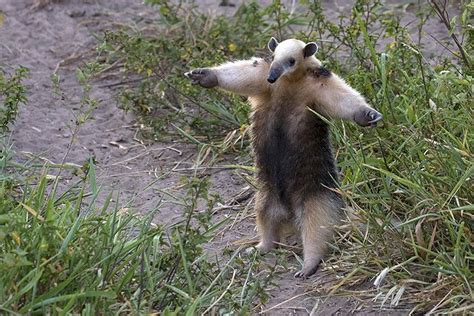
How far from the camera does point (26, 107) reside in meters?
7.61

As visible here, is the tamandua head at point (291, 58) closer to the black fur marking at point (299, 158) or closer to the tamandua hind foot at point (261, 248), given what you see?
the black fur marking at point (299, 158)

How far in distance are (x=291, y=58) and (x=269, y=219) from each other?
2.83 ft

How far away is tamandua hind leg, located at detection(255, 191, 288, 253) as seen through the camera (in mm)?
5578

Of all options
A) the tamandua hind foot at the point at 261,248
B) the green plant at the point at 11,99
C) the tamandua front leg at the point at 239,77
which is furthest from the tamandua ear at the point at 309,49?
the green plant at the point at 11,99

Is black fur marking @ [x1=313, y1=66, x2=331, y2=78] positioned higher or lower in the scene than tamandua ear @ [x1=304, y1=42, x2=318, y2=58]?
lower

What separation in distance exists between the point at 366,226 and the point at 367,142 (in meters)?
0.79

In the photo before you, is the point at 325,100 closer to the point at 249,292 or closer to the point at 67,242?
the point at 249,292

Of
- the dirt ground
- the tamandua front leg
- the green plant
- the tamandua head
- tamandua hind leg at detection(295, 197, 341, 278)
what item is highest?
the tamandua head

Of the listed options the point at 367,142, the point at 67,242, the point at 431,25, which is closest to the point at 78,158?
the point at 367,142

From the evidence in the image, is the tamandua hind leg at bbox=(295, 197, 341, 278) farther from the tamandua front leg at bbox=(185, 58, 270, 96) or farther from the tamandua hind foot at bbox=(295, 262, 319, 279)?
the tamandua front leg at bbox=(185, 58, 270, 96)

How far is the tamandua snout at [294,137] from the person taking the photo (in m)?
5.37

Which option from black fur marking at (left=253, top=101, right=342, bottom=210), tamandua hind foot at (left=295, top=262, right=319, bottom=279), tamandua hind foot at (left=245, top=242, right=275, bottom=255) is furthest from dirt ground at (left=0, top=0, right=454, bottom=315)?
black fur marking at (left=253, top=101, right=342, bottom=210)

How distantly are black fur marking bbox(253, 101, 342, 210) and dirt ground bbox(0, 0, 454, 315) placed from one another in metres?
0.41

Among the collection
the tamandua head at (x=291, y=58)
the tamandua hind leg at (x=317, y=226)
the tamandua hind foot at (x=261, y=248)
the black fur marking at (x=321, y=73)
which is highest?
the tamandua head at (x=291, y=58)
